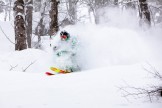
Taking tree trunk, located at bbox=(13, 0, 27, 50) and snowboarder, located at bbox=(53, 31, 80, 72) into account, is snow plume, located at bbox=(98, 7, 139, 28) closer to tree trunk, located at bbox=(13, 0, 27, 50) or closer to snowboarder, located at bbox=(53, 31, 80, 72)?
tree trunk, located at bbox=(13, 0, 27, 50)

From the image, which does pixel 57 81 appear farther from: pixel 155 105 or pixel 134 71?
pixel 155 105

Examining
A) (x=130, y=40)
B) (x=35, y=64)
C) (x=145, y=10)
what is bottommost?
(x=35, y=64)

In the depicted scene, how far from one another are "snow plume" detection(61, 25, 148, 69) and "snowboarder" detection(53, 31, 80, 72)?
0.21 metres

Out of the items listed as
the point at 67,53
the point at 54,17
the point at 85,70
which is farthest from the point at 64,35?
→ the point at 54,17

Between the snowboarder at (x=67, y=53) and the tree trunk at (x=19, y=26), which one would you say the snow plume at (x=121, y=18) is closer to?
the tree trunk at (x=19, y=26)

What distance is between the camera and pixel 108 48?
24.6 ft

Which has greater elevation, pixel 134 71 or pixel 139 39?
pixel 139 39

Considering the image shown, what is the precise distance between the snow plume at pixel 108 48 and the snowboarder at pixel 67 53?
206mm

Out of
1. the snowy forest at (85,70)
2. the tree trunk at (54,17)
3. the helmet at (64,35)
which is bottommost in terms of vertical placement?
the snowy forest at (85,70)

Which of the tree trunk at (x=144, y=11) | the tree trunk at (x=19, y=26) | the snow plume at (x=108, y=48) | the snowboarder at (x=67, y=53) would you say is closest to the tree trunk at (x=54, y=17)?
the tree trunk at (x=19, y=26)

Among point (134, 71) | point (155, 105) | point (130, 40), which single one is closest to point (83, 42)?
point (130, 40)

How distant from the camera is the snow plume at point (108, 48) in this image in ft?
23.4

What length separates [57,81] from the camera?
469 centimetres

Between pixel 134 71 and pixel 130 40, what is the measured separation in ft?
9.93
